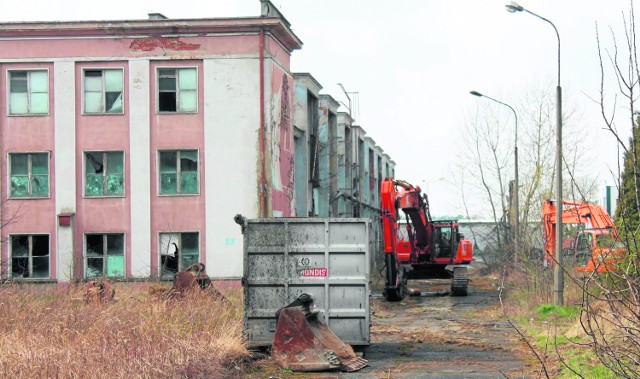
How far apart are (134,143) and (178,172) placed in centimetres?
190

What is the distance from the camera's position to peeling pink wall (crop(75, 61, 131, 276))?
108 ft

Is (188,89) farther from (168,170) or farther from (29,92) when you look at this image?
(29,92)

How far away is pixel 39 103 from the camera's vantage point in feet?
109

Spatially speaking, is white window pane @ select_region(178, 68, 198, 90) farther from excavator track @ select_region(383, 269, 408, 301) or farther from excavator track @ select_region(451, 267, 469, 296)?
excavator track @ select_region(451, 267, 469, 296)

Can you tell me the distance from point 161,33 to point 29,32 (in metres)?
4.83

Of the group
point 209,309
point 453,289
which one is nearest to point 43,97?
point 453,289

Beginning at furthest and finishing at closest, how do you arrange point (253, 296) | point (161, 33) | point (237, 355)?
point (161, 33)
point (253, 296)
point (237, 355)

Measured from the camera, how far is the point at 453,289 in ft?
111

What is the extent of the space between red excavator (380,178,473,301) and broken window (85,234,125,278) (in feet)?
32.1

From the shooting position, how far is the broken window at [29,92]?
1312 inches

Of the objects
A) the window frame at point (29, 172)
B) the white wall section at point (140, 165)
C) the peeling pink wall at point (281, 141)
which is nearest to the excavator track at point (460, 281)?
the peeling pink wall at point (281, 141)

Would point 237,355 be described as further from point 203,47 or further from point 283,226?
point 203,47

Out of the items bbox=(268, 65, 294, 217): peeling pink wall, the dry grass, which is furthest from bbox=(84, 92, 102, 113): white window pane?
the dry grass

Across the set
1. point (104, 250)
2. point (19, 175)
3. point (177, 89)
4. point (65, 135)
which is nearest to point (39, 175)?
point (19, 175)
